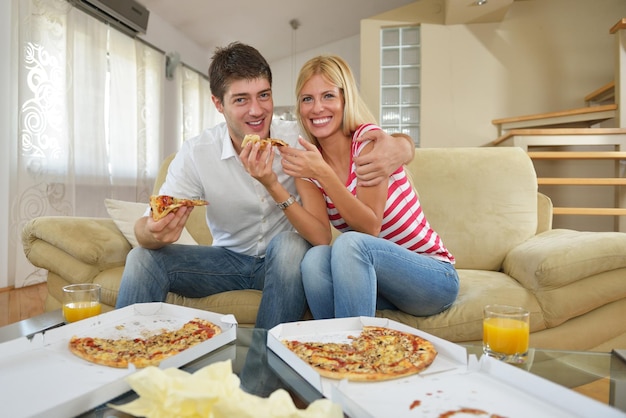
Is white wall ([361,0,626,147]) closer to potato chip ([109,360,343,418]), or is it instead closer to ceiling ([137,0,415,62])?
ceiling ([137,0,415,62])

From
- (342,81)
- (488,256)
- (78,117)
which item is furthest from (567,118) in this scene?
(78,117)

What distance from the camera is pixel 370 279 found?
1.22 meters

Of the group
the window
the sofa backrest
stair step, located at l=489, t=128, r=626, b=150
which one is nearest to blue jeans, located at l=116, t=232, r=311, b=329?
the sofa backrest

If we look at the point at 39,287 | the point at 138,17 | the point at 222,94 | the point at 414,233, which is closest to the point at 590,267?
the point at 414,233

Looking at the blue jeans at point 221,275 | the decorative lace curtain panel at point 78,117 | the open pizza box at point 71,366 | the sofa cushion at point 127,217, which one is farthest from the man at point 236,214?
the decorative lace curtain panel at point 78,117

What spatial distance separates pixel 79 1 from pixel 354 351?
152 inches

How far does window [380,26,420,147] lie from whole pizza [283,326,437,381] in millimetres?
4763

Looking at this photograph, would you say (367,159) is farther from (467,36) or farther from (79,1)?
(467,36)

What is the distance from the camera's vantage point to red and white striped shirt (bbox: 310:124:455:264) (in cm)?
147

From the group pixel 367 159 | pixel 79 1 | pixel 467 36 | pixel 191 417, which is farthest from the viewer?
pixel 467 36

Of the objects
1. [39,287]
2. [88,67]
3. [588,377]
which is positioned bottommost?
[39,287]

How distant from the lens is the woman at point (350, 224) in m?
1.24

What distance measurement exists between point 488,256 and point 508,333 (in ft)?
3.78

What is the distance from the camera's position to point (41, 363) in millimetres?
749
